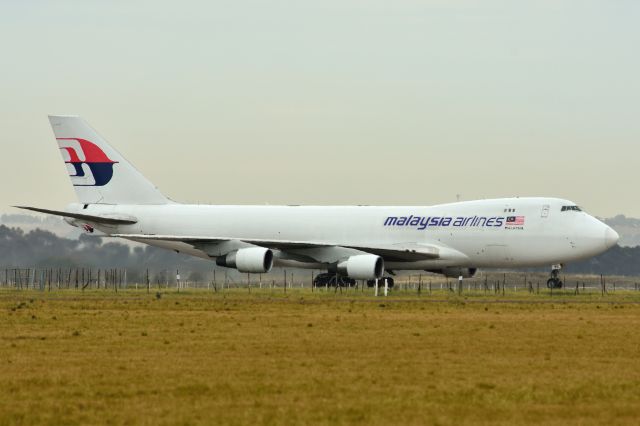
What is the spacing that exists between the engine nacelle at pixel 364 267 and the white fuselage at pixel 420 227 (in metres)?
4.09

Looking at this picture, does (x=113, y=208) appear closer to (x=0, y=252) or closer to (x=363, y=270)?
(x=363, y=270)

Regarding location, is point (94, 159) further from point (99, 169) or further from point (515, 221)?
point (515, 221)

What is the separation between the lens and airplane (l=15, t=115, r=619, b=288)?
6569cm

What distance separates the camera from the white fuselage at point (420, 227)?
214 ft

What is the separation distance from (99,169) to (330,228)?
18112mm

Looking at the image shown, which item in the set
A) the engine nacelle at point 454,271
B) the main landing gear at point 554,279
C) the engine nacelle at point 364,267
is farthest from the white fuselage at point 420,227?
the engine nacelle at point 364,267

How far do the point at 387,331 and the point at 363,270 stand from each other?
2982cm

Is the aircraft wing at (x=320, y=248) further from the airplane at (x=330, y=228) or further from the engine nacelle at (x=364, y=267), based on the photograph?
the engine nacelle at (x=364, y=267)

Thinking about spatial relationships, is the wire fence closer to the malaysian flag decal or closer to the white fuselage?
the white fuselage

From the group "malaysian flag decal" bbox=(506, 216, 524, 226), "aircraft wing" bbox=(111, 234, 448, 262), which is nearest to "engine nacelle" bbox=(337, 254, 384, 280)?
"aircraft wing" bbox=(111, 234, 448, 262)

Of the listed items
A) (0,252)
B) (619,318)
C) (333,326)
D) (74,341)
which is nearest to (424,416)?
(74,341)

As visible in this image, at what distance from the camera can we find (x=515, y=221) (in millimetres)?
66062

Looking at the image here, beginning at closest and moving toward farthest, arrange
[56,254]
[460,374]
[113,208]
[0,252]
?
[460,374]
[113,208]
[56,254]
[0,252]

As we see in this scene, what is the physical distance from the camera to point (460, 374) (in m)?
24.3
